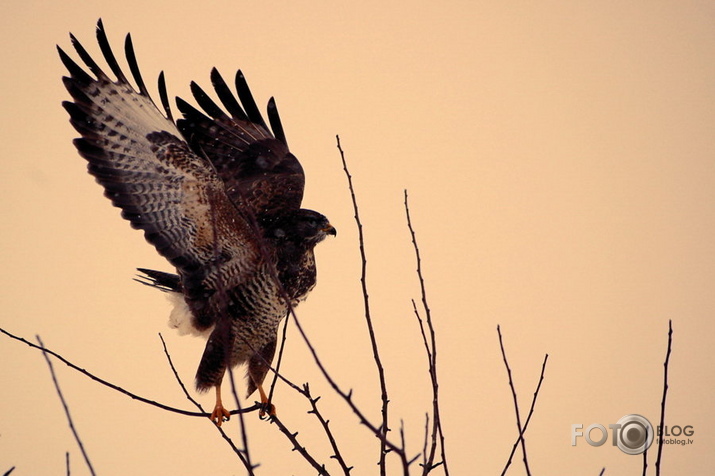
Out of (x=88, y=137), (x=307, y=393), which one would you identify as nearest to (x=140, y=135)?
(x=88, y=137)

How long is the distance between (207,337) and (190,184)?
1011 mm

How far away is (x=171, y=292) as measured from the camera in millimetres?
4832

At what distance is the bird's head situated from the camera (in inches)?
183

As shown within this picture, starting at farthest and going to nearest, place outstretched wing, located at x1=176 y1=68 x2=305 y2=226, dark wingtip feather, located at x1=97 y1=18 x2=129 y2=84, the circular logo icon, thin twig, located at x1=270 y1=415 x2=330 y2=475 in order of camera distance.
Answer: outstretched wing, located at x1=176 y1=68 x2=305 y2=226, dark wingtip feather, located at x1=97 y1=18 x2=129 y2=84, the circular logo icon, thin twig, located at x1=270 y1=415 x2=330 y2=475

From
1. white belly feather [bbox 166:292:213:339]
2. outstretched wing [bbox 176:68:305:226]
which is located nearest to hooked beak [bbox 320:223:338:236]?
outstretched wing [bbox 176:68:305:226]

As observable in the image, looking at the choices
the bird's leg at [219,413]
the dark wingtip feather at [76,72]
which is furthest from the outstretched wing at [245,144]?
the bird's leg at [219,413]

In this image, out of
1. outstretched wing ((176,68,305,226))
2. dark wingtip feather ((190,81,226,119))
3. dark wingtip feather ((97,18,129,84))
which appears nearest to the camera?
dark wingtip feather ((97,18,129,84))

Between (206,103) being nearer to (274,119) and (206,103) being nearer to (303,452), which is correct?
(274,119)

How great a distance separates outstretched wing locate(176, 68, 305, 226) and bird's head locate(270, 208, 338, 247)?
0.24 metres

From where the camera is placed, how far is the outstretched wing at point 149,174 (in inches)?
173

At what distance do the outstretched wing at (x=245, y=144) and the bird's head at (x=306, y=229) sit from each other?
0.24 metres

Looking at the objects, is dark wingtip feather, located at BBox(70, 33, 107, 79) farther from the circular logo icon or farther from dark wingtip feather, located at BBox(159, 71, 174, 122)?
the circular logo icon

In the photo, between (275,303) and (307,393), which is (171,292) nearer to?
(275,303)

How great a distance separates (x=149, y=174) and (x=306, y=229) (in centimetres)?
103
